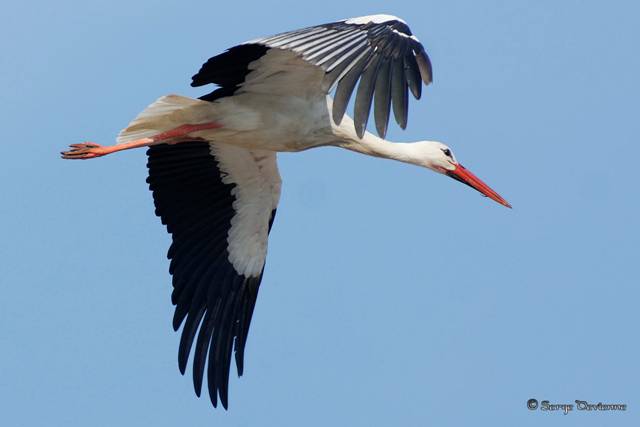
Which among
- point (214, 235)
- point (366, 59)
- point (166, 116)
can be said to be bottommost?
point (214, 235)

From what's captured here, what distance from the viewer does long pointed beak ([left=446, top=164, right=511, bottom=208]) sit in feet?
A: 32.4

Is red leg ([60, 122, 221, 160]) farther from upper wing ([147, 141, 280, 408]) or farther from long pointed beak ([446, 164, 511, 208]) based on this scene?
long pointed beak ([446, 164, 511, 208])

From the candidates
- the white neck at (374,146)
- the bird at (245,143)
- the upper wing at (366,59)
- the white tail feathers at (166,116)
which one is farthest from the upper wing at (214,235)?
the upper wing at (366,59)

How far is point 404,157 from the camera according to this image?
31.0ft

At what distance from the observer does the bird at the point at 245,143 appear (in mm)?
7219

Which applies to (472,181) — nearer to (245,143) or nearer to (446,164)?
(446,164)

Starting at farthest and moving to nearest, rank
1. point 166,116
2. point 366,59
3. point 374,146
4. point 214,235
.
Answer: point 214,235, point 374,146, point 166,116, point 366,59

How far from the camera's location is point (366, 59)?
23.5 ft

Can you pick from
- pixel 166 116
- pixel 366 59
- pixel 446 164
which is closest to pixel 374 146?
pixel 446 164

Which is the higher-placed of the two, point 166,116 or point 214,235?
point 166,116

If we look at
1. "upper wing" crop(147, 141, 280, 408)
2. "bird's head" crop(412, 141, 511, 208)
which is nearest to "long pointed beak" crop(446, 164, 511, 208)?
"bird's head" crop(412, 141, 511, 208)

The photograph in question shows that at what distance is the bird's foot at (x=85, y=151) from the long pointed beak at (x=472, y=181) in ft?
8.42

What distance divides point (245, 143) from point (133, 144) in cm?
74

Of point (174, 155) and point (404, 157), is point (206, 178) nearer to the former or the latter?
point (174, 155)
